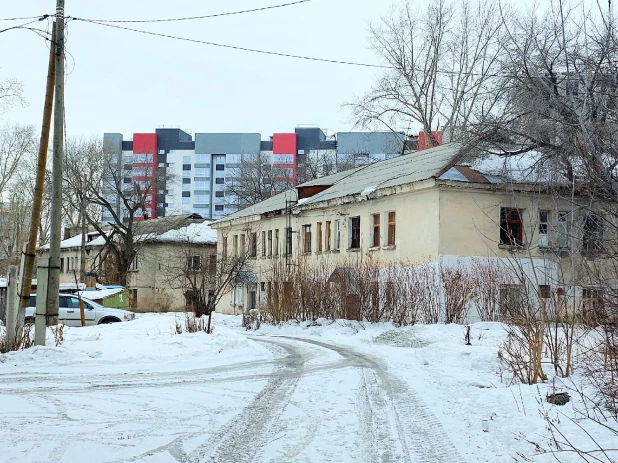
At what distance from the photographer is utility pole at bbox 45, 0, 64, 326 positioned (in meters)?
15.5

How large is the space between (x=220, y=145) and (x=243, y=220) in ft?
193

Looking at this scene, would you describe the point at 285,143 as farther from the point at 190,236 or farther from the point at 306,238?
the point at 306,238

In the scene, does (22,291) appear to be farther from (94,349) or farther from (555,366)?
(555,366)

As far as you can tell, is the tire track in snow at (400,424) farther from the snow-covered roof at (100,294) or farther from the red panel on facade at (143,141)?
the red panel on facade at (143,141)

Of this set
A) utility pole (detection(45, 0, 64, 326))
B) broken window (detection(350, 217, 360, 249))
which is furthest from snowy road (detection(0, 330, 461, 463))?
broken window (detection(350, 217, 360, 249))

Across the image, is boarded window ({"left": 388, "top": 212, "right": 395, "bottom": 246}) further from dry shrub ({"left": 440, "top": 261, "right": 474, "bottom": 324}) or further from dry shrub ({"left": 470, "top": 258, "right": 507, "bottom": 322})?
dry shrub ({"left": 440, "top": 261, "right": 474, "bottom": 324})

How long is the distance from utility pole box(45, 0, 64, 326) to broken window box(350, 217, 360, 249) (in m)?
19.0

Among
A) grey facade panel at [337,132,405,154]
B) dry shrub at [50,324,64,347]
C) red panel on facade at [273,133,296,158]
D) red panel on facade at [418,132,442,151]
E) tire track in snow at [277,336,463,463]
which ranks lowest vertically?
tire track in snow at [277,336,463,463]

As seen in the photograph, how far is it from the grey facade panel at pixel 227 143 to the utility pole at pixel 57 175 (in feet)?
278

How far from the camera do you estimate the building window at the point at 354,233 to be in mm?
33750

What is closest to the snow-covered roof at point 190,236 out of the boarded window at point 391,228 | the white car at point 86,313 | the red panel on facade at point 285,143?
the white car at point 86,313

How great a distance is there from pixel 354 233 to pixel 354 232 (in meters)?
0.06

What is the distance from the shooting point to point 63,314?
2894 centimetres

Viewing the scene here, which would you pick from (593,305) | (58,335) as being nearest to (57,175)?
(58,335)
